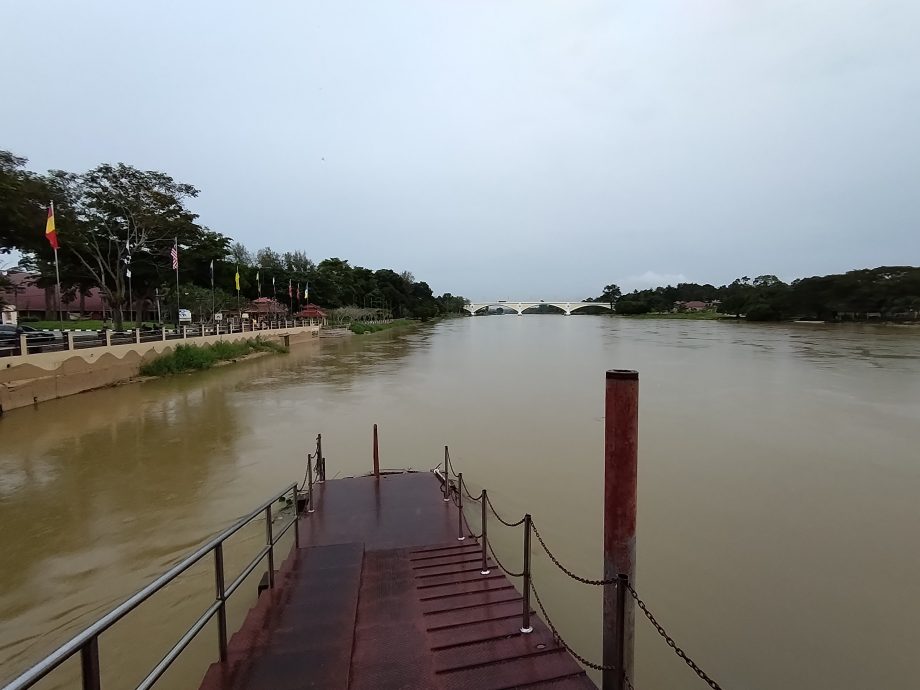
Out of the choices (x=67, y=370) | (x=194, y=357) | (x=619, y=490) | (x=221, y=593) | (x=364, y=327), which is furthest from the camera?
(x=364, y=327)

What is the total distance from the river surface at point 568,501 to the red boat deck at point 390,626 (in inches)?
42.7

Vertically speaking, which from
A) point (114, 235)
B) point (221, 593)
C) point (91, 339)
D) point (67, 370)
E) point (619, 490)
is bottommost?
point (67, 370)

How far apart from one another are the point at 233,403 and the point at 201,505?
987 centimetres

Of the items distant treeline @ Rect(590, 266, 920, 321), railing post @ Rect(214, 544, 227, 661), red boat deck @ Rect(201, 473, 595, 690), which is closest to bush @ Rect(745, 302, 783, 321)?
distant treeline @ Rect(590, 266, 920, 321)

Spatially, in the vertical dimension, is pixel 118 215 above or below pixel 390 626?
above

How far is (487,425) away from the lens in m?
14.0

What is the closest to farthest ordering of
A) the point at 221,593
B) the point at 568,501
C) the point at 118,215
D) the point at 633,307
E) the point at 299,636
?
the point at 221,593
the point at 299,636
the point at 568,501
the point at 118,215
the point at 633,307

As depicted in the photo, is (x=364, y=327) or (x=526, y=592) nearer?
(x=526, y=592)

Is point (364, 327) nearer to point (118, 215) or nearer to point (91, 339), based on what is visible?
point (118, 215)

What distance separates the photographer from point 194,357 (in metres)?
24.7

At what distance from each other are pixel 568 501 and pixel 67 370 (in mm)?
17498

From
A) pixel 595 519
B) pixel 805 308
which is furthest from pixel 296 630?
pixel 805 308

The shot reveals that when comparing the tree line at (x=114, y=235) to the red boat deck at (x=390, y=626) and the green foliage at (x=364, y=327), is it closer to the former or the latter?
the green foliage at (x=364, y=327)

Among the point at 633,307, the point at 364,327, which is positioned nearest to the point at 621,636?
the point at 364,327
